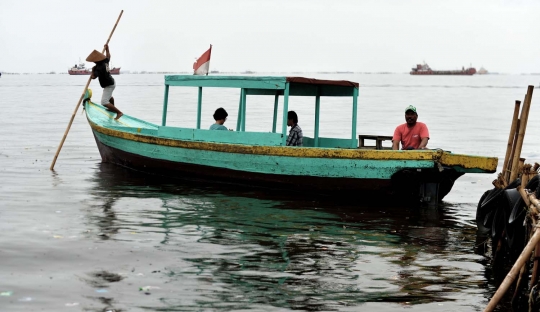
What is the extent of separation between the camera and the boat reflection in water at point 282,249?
7.26 meters

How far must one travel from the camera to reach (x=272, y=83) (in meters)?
13.1

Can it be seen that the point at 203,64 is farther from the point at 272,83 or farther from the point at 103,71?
the point at 103,71

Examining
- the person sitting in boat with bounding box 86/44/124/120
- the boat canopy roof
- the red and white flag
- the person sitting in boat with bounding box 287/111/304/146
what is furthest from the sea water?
the red and white flag

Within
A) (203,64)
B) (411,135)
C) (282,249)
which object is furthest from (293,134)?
(282,249)

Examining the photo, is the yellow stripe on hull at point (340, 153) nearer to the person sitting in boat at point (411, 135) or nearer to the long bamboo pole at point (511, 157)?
the person sitting in boat at point (411, 135)

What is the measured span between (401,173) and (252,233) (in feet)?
9.70

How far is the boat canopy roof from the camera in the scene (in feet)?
43.0

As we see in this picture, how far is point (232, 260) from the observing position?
8.55m

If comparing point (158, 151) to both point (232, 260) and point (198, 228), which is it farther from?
point (232, 260)

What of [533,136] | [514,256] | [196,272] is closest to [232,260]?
[196,272]

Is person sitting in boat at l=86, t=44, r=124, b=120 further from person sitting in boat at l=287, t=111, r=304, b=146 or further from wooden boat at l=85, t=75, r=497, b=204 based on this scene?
person sitting in boat at l=287, t=111, r=304, b=146

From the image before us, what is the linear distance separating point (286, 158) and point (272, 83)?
4.48ft

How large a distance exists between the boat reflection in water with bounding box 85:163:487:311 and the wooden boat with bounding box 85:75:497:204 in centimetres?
34

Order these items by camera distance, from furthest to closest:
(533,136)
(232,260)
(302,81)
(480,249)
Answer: (533,136), (302,81), (480,249), (232,260)
